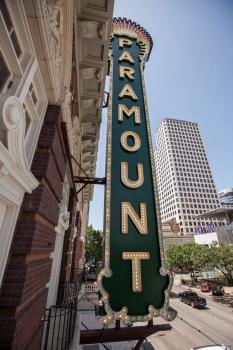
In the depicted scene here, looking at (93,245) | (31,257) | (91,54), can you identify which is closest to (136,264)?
(31,257)

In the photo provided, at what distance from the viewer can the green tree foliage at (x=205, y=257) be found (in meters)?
27.0

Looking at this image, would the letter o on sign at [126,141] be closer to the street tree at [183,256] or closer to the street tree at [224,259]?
the street tree at [224,259]

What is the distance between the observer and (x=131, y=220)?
5270 mm

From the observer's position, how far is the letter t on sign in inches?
182

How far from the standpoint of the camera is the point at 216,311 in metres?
22.1

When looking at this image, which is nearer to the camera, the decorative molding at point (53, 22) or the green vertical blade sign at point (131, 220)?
the decorative molding at point (53, 22)

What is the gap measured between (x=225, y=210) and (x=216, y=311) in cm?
3938

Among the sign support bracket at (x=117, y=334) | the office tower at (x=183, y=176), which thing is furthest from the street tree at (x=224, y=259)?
the office tower at (x=183, y=176)

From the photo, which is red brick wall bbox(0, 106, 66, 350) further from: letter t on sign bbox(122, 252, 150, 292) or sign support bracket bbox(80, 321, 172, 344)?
letter t on sign bbox(122, 252, 150, 292)

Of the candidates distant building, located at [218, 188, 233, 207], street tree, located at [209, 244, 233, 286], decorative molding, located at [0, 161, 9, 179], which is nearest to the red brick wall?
decorative molding, located at [0, 161, 9, 179]

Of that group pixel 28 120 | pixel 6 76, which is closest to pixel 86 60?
pixel 28 120

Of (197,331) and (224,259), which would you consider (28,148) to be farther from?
(224,259)

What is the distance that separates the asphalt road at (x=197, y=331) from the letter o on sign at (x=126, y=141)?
15121 mm

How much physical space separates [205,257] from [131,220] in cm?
3248
